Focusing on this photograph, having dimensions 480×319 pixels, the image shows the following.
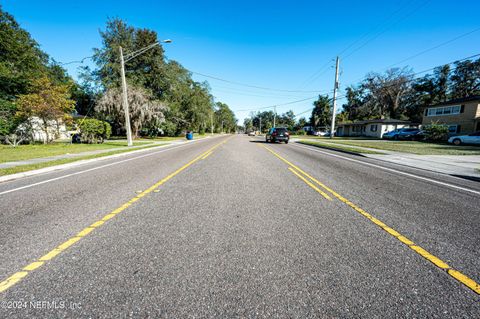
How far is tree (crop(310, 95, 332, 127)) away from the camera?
73.5 m

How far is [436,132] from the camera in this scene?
26.8 m

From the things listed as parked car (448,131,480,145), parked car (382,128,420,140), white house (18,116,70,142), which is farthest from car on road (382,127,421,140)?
white house (18,116,70,142)

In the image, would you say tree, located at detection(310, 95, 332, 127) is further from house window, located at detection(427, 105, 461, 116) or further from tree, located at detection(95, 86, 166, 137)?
tree, located at detection(95, 86, 166, 137)

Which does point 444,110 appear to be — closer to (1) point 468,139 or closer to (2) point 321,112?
(1) point 468,139

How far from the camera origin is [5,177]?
6113mm

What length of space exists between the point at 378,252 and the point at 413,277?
443 millimetres

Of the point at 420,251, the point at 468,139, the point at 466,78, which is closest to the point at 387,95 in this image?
the point at 466,78

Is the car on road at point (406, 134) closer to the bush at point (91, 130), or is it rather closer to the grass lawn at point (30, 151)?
the grass lawn at point (30, 151)

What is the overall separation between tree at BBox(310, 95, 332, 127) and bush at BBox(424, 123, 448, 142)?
46.4 metres

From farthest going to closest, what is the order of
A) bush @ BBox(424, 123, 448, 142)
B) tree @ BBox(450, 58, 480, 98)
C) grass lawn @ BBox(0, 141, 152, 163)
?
tree @ BBox(450, 58, 480, 98), bush @ BBox(424, 123, 448, 142), grass lawn @ BBox(0, 141, 152, 163)

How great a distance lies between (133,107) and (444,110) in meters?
47.3

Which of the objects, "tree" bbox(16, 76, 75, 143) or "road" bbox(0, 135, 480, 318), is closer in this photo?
"road" bbox(0, 135, 480, 318)

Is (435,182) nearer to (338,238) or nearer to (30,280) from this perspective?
(338,238)

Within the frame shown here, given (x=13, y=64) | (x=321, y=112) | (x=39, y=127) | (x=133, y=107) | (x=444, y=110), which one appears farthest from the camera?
(x=321, y=112)
